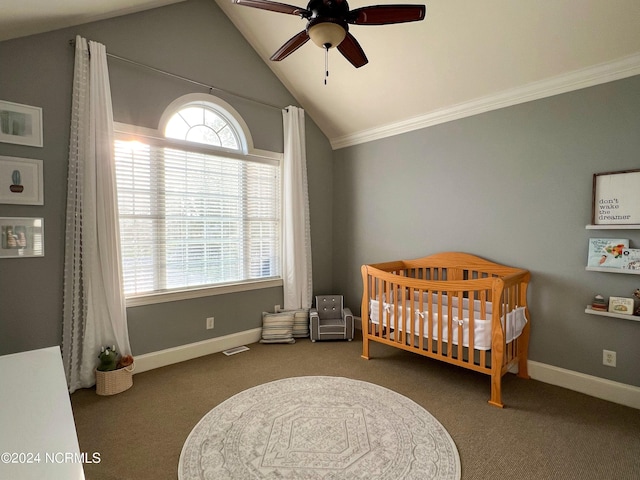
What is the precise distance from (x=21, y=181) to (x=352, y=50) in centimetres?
249

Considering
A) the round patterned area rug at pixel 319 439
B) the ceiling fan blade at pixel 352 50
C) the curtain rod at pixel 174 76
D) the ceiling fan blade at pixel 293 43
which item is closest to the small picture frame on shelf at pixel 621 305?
the round patterned area rug at pixel 319 439

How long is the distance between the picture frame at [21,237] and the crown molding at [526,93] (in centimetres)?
334

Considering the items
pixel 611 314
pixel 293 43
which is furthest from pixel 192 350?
pixel 611 314

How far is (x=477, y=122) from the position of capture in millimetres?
3055

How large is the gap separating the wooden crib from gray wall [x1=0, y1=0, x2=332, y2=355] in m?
1.40

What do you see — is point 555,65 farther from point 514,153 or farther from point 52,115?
point 52,115

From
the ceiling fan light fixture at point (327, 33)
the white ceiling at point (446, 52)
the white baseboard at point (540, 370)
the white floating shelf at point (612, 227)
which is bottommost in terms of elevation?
the white baseboard at point (540, 370)

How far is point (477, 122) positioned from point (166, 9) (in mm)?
3086

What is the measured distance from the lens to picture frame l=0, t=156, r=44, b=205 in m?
2.26

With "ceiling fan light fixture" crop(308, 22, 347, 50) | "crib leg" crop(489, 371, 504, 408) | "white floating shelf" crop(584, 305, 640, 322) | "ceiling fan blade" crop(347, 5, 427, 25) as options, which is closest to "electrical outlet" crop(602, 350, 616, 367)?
"white floating shelf" crop(584, 305, 640, 322)

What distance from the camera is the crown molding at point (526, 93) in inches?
91.4

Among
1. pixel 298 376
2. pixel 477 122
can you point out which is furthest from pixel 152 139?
pixel 477 122

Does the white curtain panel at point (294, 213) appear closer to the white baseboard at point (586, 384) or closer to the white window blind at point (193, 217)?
the white window blind at point (193, 217)

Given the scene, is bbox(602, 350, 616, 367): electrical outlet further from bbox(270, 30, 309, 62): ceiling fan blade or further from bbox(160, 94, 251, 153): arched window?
bbox(160, 94, 251, 153): arched window
